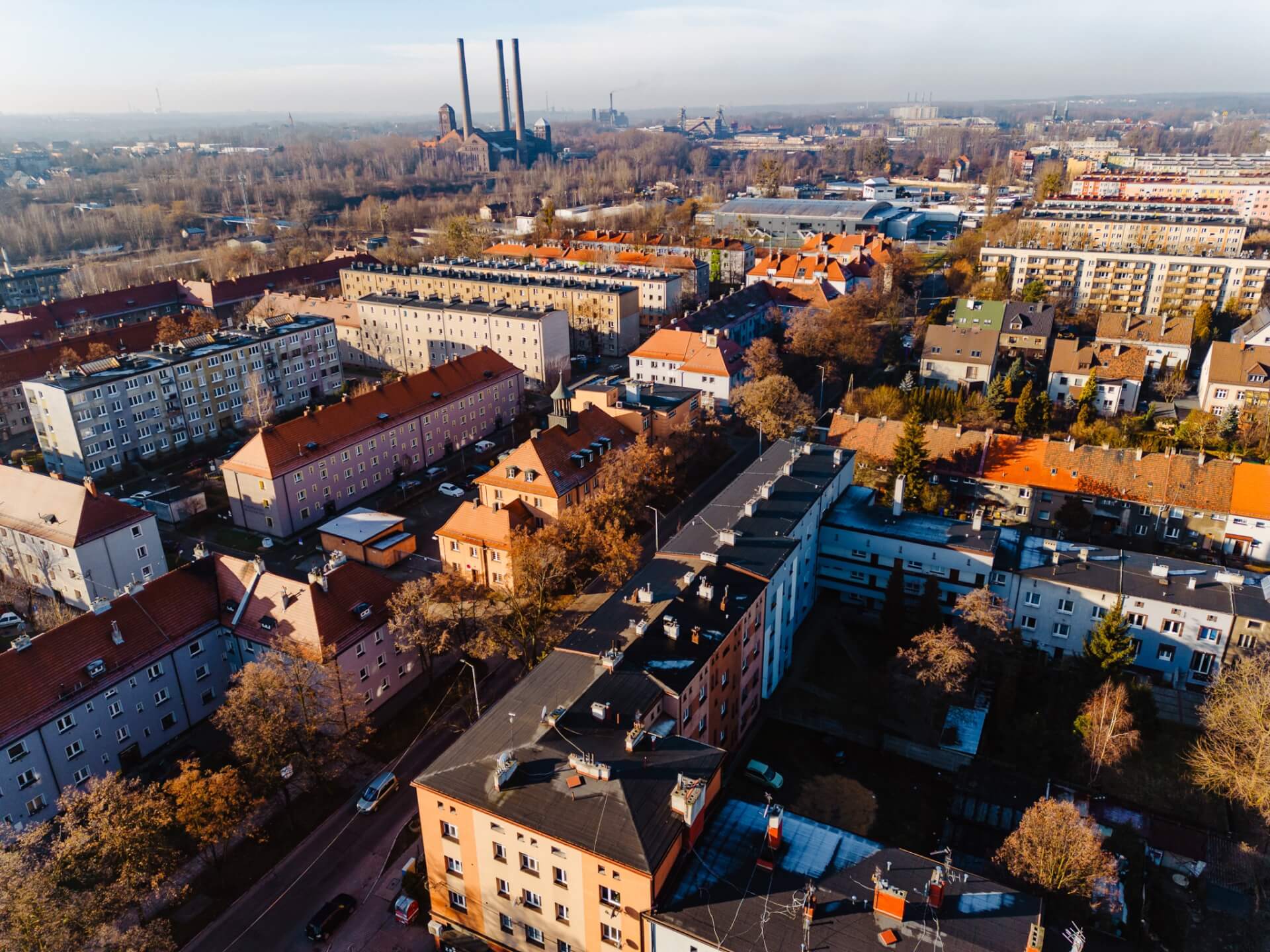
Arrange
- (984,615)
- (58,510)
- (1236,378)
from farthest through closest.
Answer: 1. (1236,378)
2. (58,510)
3. (984,615)

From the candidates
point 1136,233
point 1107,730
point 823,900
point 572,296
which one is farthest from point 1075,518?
point 1136,233

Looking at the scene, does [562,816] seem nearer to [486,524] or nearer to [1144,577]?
[486,524]

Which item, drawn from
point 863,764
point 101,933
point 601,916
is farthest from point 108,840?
point 863,764

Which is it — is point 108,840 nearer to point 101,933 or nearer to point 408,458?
point 101,933

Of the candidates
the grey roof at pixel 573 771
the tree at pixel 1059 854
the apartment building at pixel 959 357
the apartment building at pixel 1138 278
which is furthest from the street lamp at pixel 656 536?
the apartment building at pixel 1138 278

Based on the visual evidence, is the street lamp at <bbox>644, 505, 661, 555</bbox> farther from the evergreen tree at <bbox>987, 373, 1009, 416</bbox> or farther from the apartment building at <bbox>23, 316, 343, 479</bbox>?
the apartment building at <bbox>23, 316, 343, 479</bbox>

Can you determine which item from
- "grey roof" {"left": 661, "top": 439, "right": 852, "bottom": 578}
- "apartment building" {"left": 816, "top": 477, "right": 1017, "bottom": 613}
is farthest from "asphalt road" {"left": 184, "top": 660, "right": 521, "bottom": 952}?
"apartment building" {"left": 816, "top": 477, "right": 1017, "bottom": 613}
